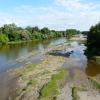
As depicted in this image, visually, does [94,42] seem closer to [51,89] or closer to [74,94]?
[51,89]

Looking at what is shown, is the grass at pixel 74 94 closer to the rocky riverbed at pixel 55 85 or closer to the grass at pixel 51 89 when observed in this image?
the rocky riverbed at pixel 55 85

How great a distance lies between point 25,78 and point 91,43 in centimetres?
3086

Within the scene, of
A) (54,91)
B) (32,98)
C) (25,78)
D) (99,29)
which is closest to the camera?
(32,98)

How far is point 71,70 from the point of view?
1580 inches

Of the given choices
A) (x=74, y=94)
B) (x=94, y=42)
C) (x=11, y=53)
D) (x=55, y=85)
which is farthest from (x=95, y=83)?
(x=11, y=53)

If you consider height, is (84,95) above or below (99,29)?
below

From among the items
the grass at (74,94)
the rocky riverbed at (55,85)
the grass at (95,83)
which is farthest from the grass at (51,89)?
the grass at (95,83)

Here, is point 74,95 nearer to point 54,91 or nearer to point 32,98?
point 54,91

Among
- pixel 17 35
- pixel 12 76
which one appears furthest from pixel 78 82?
pixel 17 35

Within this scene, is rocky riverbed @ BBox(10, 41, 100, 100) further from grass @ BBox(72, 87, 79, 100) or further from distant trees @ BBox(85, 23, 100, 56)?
distant trees @ BBox(85, 23, 100, 56)

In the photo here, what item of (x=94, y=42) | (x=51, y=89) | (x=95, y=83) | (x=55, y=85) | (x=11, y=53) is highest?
(x=94, y=42)

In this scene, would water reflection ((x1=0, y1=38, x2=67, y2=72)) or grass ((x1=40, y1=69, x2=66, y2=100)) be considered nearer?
grass ((x1=40, y1=69, x2=66, y2=100))

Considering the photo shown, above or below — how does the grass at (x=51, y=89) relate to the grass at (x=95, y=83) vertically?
above

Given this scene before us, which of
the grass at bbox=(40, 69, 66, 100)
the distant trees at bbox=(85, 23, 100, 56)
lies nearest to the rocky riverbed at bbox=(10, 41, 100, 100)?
the grass at bbox=(40, 69, 66, 100)
